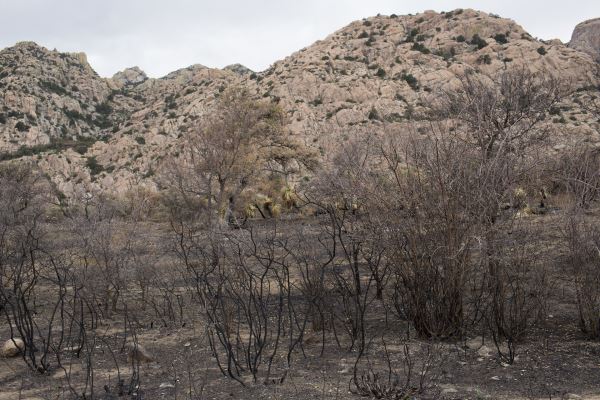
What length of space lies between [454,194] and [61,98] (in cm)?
6473

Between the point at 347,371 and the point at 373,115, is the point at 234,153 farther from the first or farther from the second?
the point at 373,115

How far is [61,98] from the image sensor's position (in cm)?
6122

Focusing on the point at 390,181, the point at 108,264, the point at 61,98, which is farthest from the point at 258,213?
the point at 61,98

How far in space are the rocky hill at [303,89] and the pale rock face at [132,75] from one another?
2881 cm

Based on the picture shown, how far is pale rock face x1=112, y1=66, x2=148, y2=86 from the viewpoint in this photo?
96.6 meters

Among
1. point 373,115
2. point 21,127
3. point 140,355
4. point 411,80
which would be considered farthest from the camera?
point 21,127

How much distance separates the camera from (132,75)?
9938cm

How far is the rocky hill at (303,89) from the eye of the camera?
1698 inches

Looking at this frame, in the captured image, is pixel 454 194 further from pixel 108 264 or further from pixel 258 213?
pixel 258 213

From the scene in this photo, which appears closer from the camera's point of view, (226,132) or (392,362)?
(392,362)

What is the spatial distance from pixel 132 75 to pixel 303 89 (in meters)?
63.6

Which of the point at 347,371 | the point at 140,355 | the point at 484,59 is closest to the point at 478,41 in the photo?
the point at 484,59

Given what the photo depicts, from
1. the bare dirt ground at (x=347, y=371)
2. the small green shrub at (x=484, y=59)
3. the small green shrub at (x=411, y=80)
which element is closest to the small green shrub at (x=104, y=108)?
the small green shrub at (x=411, y=80)

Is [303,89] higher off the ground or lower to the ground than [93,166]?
higher
